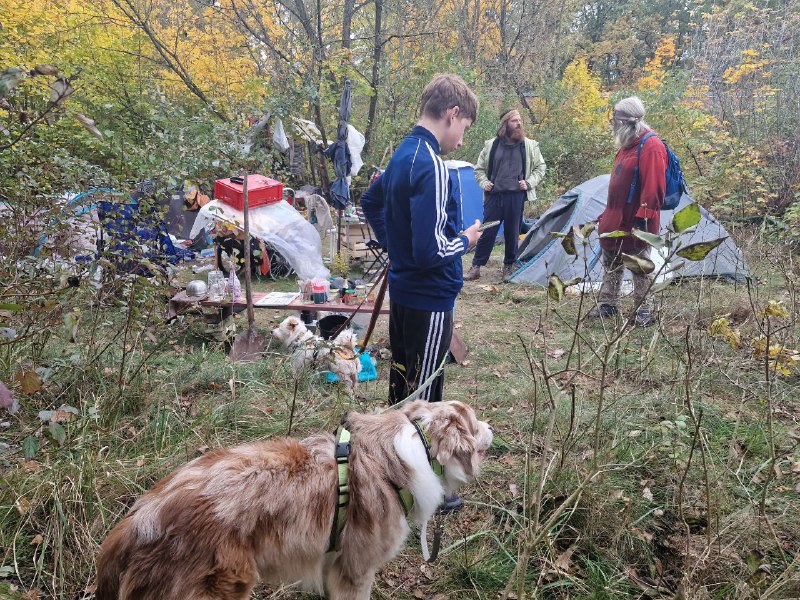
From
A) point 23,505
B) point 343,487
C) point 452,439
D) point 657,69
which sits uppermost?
point 657,69

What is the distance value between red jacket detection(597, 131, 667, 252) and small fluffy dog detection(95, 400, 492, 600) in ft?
11.9

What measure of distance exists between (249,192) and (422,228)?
506cm

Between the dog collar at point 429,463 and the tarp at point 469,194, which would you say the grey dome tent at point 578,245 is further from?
the dog collar at point 429,463

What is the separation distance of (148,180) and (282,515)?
3878 mm

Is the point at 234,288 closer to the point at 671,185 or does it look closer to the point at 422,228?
the point at 422,228

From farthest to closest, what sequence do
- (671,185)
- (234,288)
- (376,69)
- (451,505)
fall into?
1. (376,69)
2. (234,288)
3. (671,185)
4. (451,505)

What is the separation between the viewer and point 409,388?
9.57 feet

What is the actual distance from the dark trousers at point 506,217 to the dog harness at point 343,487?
610 cm

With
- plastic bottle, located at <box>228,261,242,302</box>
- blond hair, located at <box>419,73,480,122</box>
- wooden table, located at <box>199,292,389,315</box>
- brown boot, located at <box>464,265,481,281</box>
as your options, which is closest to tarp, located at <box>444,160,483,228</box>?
brown boot, located at <box>464,265,481,281</box>

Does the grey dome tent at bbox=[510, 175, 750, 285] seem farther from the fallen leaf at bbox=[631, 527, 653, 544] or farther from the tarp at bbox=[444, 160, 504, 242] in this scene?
the fallen leaf at bbox=[631, 527, 653, 544]

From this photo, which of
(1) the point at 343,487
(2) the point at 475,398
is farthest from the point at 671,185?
(1) the point at 343,487

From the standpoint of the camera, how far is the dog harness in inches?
73.2

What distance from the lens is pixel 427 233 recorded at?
2477 mm

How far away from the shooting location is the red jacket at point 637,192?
5.02 m
